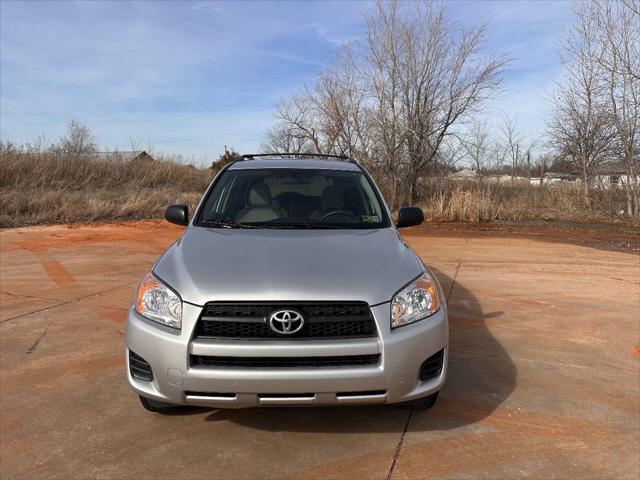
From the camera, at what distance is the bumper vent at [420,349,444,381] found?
2661 mm

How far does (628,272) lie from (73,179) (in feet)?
65.1

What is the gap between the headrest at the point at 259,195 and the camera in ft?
13.7

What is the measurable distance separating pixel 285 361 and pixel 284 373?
0.07 meters

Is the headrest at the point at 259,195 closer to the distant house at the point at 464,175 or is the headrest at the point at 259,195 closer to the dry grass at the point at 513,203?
the dry grass at the point at 513,203

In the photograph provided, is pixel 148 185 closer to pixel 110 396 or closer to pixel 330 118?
pixel 330 118

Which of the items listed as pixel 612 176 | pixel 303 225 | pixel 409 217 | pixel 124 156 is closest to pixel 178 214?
pixel 303 225

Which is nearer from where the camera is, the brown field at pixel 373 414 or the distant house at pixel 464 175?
the brown field at pixel 373 414

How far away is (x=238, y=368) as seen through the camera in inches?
96.7

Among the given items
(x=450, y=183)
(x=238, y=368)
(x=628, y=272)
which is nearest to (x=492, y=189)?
(x=450, y=183)

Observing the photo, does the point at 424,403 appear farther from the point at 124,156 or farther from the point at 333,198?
the point at 124,156

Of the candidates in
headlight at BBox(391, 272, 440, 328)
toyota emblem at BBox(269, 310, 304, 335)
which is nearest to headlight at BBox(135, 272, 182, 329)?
toyota emblem at BBox(269, 310, 304, 335)

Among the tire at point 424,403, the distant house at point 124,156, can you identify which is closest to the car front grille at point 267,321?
the tire at point 424,403

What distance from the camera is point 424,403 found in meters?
2.98

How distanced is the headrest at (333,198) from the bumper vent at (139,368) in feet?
6.26
